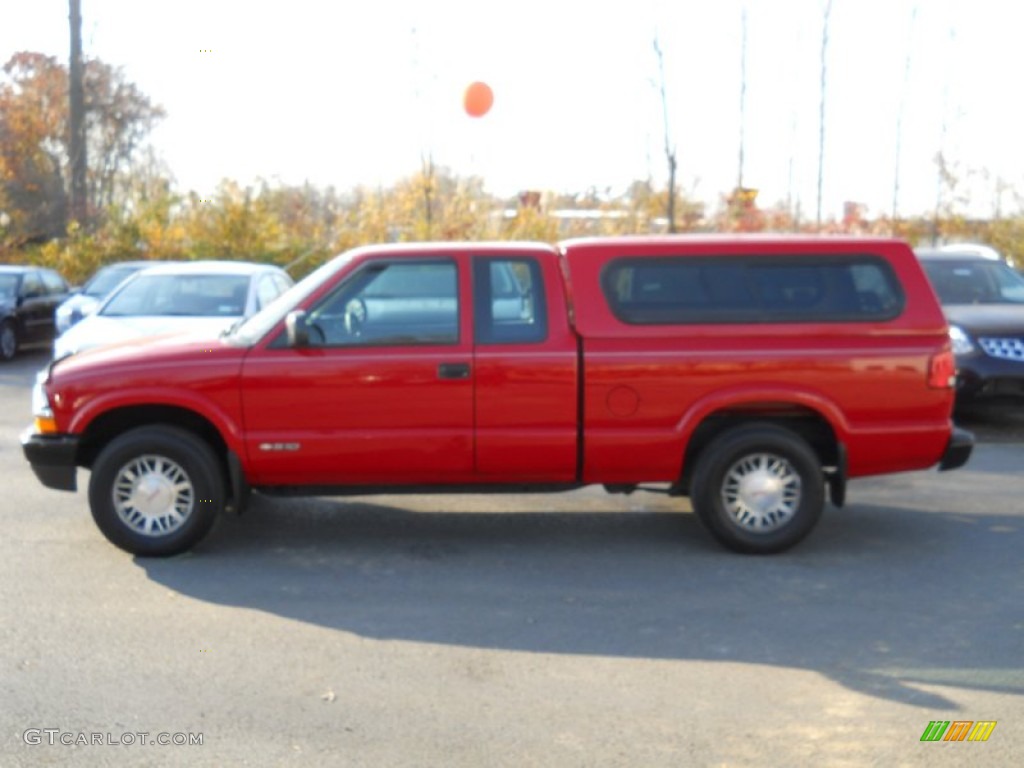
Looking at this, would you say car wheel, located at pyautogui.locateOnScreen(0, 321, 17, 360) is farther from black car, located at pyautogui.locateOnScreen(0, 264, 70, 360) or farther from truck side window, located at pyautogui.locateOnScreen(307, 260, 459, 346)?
truck side window, located at pyautogui.locateOnScreen(307, 260, 459, 346)

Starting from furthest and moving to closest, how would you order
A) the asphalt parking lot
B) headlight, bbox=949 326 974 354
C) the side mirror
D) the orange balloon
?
the orange balloon
headlight, bbox=949 326 974 354
the side mirror
the asphalt parking lot

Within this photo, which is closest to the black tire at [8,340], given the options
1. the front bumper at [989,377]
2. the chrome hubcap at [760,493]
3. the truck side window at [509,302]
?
the truck side window at [509,302]

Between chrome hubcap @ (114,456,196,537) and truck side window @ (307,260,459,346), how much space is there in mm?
A: 1155

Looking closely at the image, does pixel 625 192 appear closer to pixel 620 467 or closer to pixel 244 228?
pixel 244 228

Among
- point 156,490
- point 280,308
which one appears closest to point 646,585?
point 280,308

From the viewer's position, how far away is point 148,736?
15.7ft

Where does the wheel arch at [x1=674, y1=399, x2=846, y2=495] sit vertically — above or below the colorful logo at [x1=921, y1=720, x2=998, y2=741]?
above

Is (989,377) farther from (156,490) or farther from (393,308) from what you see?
(156,490)

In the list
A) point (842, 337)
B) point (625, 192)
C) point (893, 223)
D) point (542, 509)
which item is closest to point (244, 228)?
point (625, 192)

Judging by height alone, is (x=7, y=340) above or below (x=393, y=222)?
below

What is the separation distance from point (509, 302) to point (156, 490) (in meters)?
2.30

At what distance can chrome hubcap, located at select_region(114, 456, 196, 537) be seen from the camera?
7.26 m

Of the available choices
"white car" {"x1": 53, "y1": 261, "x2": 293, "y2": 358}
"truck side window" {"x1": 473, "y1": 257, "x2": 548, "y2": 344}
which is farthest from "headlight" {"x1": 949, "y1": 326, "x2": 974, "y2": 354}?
"white car" {"x1": 53, "y1": 261, "x2": 293, "y2": 358}

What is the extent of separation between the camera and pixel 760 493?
7.39 metres
